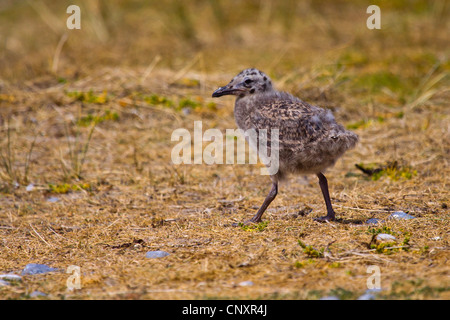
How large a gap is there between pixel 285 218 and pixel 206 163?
89.4 inches

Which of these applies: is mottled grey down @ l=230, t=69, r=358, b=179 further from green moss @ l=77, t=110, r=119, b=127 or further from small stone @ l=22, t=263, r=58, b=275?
green moss @ l=77, t=110, r=119, b=127

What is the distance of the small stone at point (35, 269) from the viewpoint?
4363 mm

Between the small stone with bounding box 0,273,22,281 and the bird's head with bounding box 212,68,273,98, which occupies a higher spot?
the bird's head with bounding box 212,68,273,98

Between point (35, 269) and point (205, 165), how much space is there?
334 centimetres

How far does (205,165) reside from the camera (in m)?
7.43

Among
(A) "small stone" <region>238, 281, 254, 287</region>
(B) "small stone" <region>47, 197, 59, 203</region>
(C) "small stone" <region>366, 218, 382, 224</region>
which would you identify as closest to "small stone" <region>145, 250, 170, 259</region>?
(A) "small stone" <region>238, 281, 254, 287</region>

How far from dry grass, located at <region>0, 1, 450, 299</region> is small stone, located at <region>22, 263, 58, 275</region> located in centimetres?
10

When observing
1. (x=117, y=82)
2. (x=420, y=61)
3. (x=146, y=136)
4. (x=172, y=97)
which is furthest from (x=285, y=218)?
(x=420, y=61)

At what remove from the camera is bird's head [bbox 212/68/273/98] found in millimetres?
5766

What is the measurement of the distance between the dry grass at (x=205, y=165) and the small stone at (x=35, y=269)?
96 millimetres

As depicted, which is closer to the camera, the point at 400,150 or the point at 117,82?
the point at 400,150

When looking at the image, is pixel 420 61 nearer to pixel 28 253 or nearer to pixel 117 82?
pixel 117 82

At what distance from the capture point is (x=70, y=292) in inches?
155

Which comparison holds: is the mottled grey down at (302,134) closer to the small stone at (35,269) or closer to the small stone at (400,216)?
the small stone at (400,216)
